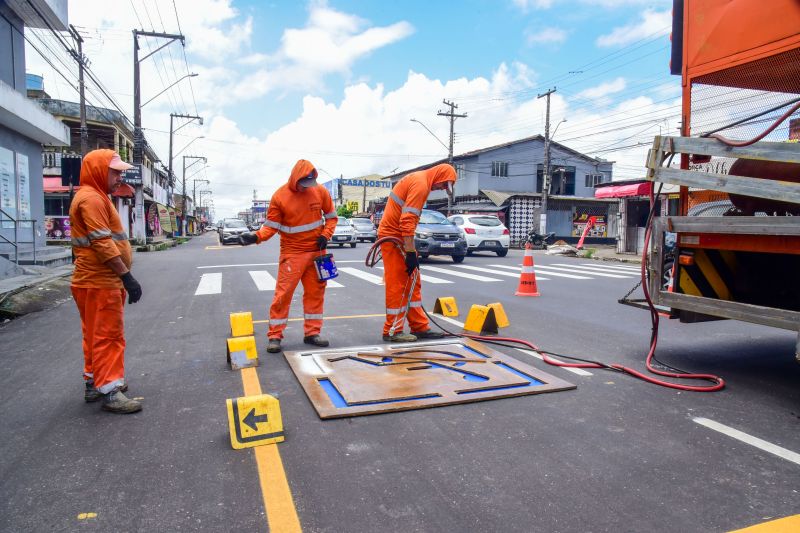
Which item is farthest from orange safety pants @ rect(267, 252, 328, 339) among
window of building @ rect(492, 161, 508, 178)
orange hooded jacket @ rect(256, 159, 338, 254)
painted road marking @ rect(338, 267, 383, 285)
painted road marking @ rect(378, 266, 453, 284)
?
window of building @ rect(492, 161, 508, 178)

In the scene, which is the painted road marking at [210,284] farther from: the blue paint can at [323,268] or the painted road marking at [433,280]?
the blue paint can at [323,268]

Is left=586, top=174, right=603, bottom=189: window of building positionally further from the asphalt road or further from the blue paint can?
the blue paint can

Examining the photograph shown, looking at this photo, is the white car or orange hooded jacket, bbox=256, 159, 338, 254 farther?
the white car

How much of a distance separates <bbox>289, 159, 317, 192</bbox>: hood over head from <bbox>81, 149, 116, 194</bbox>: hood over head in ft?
6.78

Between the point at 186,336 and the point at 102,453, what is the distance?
3.31m

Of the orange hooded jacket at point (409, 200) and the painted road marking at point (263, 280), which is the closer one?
the orange hooded jacket at point (409, 200)

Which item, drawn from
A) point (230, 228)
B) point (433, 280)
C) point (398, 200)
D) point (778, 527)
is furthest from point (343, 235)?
point (778, 527)

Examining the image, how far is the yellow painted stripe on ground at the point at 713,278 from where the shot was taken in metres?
4.84

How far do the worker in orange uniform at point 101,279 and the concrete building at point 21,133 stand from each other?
11859mm

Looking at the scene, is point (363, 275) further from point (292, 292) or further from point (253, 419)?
point (253, 419)

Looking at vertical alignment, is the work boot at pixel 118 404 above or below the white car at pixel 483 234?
below

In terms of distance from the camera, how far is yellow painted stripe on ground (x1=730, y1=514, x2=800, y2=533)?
235 centimetres

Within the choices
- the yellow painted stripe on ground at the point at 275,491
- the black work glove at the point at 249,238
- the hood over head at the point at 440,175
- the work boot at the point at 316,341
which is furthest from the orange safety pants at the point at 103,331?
the hood over head at the point at 440,175

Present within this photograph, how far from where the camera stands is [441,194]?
52406 millimetres
